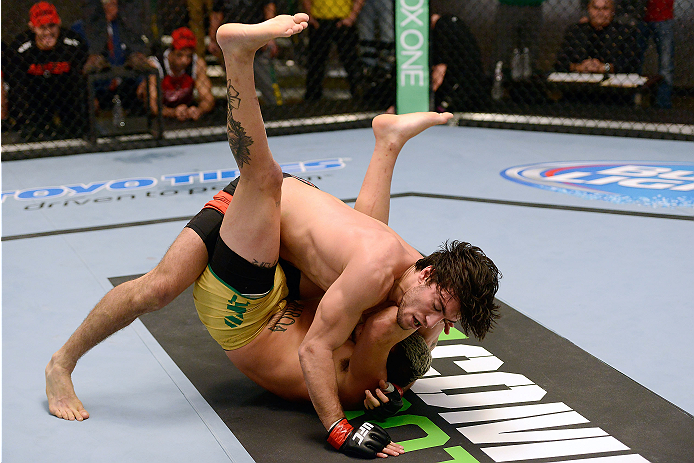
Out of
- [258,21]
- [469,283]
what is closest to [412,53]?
[258,21]

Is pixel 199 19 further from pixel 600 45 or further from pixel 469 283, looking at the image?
pixel 469 283

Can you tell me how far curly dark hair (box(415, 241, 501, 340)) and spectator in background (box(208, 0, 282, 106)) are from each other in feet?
14.8

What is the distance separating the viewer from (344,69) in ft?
20.6

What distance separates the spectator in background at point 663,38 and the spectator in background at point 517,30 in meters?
0.93

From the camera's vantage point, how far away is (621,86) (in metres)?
5.63

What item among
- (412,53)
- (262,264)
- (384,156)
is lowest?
(262,264)

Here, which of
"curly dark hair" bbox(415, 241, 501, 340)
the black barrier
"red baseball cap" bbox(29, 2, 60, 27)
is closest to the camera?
"curly dark hair" bbox(415, 241, 501, 340)

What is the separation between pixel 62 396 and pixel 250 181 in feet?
2.65

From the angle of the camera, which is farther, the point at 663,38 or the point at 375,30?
the point at 375,30

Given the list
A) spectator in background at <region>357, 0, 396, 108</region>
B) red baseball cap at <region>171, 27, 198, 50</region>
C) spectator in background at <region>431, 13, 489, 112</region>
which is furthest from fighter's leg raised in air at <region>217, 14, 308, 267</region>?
spectator in background at <region>357, 0, 396, 108</region>

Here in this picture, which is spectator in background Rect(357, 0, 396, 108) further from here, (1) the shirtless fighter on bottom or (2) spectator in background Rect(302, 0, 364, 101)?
(1) the shirtless fighter on bottom

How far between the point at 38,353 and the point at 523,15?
16.5 feet

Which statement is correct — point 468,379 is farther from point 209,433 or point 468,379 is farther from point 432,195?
point 432,195

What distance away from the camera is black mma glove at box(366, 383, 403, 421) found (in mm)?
1979
